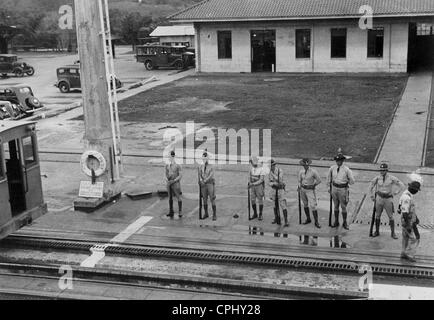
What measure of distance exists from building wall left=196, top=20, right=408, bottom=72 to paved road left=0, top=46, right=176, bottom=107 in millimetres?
4167

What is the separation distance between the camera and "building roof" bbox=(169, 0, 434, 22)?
36719 millimetres

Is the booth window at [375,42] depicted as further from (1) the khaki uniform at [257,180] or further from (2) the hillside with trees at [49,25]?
(2) the hillside with trees at [49,25]

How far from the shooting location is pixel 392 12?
36500 mm

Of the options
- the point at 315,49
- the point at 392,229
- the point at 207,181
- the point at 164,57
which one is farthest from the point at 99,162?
the point at 164,57

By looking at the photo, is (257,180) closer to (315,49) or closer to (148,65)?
(315,49)

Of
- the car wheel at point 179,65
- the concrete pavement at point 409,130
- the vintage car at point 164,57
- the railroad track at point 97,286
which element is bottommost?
the railroad track at point 97,286

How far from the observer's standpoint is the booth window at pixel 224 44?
41.3 meters

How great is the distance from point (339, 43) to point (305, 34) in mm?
2290


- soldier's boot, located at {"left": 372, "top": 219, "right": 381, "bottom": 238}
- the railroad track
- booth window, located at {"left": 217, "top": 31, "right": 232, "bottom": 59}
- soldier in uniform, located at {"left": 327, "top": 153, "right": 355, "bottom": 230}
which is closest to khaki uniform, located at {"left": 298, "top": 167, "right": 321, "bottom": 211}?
soldier in uniform, located at {"left": 327, "top": 153, "right": 355, "bottom": 230}

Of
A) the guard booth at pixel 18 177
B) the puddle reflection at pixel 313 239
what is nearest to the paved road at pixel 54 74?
the guard booth at pixel 18 177

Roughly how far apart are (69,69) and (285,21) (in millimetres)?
14082

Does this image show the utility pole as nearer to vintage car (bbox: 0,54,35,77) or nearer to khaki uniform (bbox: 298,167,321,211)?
khaki uniform (bbox: 298,167,321,211)
